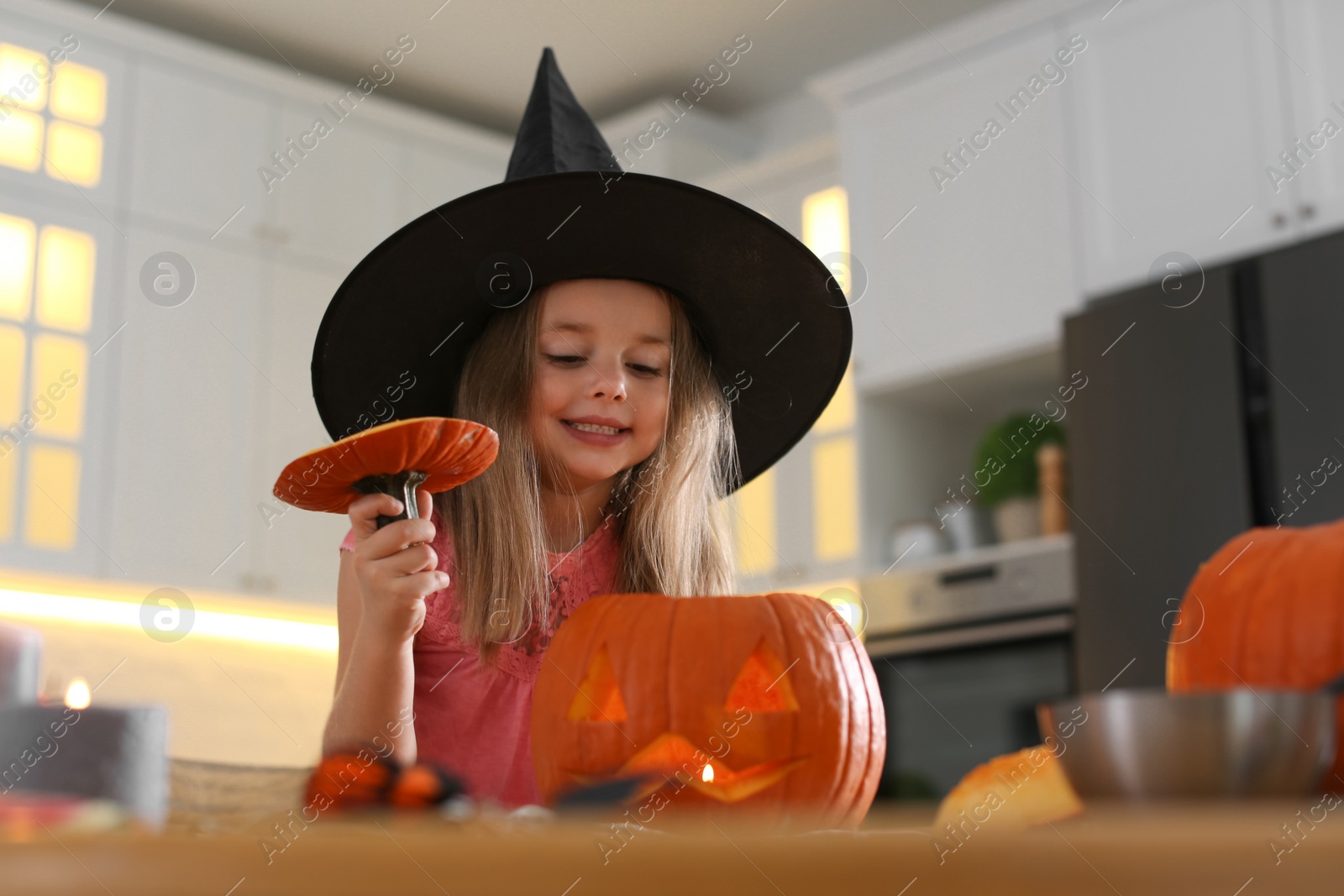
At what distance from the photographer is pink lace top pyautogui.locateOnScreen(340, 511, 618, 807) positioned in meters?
1.15

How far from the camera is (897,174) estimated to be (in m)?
3.21

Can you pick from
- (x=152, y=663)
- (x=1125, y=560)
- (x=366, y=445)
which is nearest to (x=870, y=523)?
(x=1125, y=560)

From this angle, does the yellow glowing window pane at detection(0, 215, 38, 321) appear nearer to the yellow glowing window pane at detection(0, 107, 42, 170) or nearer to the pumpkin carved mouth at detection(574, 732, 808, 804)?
the yellow glowing window pane at detection(0, 107, 42, 170)

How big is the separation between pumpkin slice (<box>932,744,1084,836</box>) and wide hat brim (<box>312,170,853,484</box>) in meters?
0.65

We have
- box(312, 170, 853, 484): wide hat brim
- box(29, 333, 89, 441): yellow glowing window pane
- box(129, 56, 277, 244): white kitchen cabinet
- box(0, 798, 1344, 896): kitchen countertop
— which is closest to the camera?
box(0, 798, 1344, 896): kitchen countertop

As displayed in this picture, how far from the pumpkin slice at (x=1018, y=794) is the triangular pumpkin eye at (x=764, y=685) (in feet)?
0.53

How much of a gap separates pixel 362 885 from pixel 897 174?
123 inches

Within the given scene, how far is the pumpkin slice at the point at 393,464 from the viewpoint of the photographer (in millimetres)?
577

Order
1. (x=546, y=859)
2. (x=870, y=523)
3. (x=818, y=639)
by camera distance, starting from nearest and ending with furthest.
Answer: (x=546, y=859) → (x=818, y=639) → (x=870, y=523)

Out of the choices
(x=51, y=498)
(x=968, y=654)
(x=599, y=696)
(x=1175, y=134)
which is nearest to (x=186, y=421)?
(x=51, y=498)

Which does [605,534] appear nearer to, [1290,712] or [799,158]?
[1290,712]

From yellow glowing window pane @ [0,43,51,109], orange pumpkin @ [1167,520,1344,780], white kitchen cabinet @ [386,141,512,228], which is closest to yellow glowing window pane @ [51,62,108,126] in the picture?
yellow glowing window pane @ [0,43,51,109]

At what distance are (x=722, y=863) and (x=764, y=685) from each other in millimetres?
472

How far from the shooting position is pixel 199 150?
10.8ft
